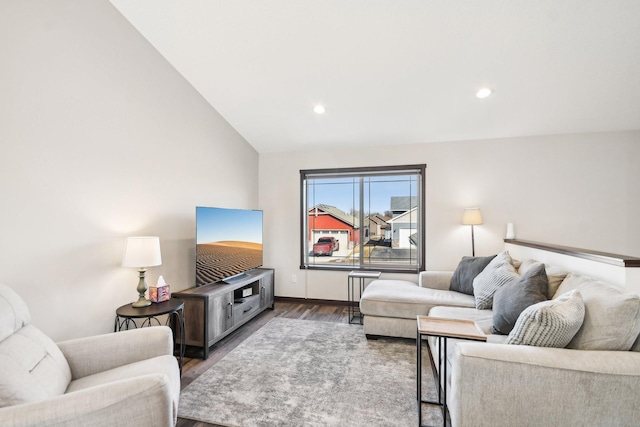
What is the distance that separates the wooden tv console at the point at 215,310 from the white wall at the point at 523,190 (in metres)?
1.21

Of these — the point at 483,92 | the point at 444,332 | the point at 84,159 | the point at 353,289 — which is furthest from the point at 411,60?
the point at 353,289

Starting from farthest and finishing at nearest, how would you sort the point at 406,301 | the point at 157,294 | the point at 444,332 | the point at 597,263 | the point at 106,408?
the point at 406,301, the point at 157,294, the point at 597,263, the point at 444,332, the point at 106,408

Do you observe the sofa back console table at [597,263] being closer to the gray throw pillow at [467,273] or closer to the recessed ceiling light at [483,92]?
the gray throw pillow at [467,273]

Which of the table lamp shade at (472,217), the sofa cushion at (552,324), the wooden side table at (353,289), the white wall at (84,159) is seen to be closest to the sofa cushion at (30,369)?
the white wall at (84,159)

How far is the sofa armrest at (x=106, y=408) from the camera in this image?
107 cm

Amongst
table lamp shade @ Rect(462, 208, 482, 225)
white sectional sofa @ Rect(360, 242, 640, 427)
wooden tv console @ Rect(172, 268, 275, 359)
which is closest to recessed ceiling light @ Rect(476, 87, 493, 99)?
table lamp shade @ Rect(462, 208, 482, 225)

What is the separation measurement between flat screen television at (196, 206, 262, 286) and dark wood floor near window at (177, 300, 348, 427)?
612 mm

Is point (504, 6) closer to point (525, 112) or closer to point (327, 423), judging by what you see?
point (525, 112)

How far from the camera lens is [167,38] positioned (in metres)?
2.70

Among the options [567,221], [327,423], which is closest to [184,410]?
[327,423]

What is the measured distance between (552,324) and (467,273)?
196 centimetres

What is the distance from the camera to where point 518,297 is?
2.05 meters

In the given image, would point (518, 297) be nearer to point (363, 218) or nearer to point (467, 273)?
point (467, 273)

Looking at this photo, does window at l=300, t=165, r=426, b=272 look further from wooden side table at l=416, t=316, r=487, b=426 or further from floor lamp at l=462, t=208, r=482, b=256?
wooden side table at l=416, t=316, r=487, b=426
